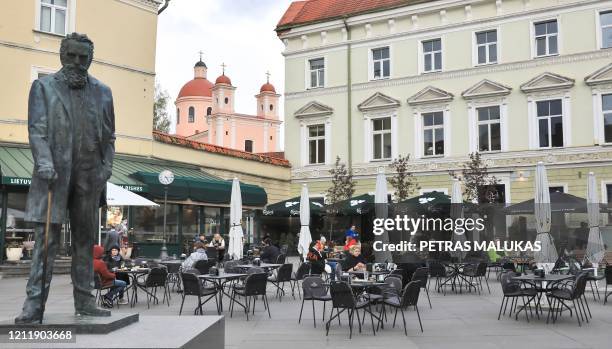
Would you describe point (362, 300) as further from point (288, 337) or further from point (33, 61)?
point (33, 61)

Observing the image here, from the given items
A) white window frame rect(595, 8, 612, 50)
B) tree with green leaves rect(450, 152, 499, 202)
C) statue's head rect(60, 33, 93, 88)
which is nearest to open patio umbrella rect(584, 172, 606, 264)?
tree with green leaves rect(450, 152, 499, 202)

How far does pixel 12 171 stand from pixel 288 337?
13.2 m

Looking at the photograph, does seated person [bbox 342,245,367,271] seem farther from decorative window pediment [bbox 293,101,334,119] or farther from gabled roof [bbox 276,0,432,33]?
gabled roof [bbox 276,0,432,33]

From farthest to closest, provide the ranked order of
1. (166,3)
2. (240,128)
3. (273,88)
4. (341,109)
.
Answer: (273,88)
(240,128)
(341,109)
(166,3)

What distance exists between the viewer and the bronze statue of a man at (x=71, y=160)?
5.51 m

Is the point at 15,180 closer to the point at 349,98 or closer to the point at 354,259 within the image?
the point at 354,259

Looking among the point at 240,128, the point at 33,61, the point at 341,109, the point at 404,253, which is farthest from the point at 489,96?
the point at 240,128

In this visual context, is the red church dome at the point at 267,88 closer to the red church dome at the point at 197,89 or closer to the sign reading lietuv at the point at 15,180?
the red church dome at the point at 197,89

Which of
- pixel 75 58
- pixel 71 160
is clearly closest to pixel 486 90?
pixel 75 58

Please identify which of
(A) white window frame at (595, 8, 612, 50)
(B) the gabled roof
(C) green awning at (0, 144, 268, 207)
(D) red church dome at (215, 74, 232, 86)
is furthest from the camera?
(D) red church dome at (215, 74, 232, 86)

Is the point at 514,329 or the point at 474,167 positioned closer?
the point at 514,329

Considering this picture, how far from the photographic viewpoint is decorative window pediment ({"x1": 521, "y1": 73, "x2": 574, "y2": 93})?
83.9 feet

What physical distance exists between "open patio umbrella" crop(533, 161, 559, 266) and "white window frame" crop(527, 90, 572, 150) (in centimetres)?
1365

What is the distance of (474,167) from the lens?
80.5ft
